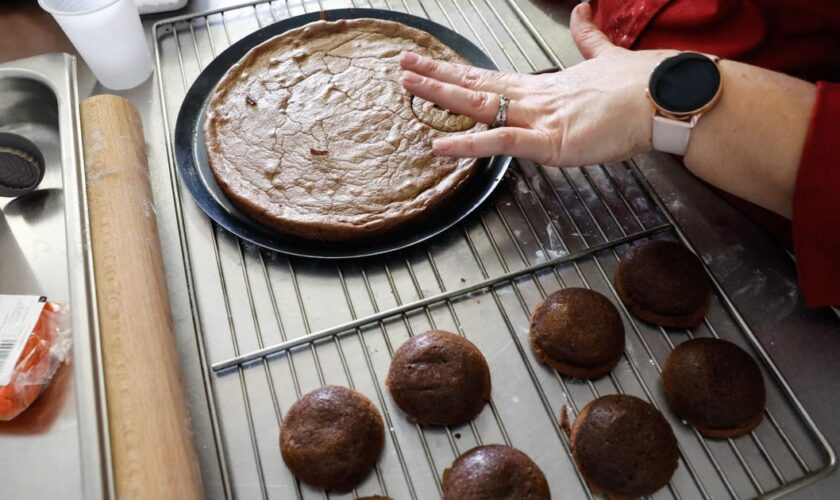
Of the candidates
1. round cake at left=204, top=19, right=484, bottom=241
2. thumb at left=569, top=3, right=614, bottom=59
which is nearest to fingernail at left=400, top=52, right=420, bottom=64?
round cake at left=204, top=19, right=484, bottom=241

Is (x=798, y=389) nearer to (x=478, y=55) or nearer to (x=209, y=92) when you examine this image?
(x=478, y=55)

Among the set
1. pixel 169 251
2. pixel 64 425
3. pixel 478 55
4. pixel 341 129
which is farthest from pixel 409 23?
pixel 64 425

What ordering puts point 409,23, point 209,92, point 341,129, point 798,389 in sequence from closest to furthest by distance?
1. point 798,389
2. point 341,129
3. point 209,92
4. point 409,23

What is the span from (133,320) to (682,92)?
109 centimetres

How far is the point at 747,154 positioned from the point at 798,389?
1.50ft

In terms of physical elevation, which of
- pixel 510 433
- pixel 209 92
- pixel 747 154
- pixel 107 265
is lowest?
pixel 510 433

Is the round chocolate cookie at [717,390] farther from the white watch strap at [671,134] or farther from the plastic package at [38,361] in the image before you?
the plastic package at [38,361]

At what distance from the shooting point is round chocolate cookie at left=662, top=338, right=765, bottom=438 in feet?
3.84

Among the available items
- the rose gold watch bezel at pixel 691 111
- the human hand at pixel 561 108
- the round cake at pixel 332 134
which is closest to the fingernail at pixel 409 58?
the human hand at pixel 561 108

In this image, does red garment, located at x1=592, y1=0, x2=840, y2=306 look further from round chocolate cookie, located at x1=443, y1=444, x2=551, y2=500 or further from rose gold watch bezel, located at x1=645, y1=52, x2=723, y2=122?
round chocolate cookie, located at x1=443, y1=444, x2=551, y2=500

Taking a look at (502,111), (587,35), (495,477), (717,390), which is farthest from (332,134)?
(717,390)

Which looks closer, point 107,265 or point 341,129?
point 107,265

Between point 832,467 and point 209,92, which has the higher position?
point 209,92

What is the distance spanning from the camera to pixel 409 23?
A: 1.82 meters
